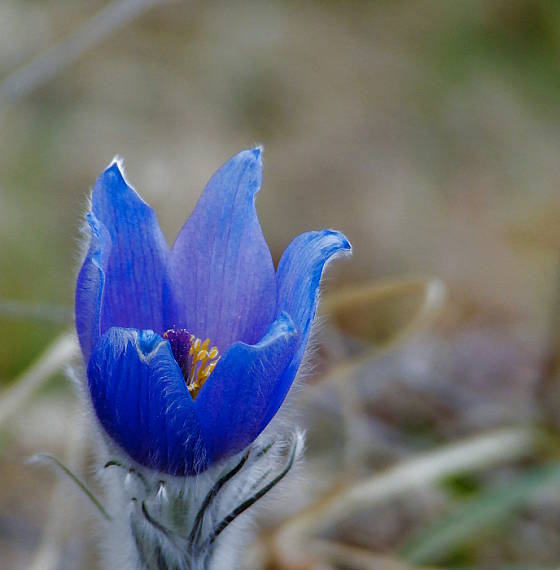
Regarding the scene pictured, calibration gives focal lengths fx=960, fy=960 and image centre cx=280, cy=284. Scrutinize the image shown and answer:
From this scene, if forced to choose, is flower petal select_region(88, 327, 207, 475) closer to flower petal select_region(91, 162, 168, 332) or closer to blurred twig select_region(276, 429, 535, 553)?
flower petal select_region(91, 162, 168, 332)

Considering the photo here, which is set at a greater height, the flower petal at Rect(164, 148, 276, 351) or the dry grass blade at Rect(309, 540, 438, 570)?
Answer: the flower petal at Rect(164, 148, 276, 351)

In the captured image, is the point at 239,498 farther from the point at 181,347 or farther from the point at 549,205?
the point at 549,205

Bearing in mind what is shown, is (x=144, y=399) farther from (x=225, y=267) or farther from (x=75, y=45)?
(x=75, y=45)

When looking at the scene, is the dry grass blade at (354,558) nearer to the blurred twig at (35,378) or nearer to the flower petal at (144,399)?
the blurred twig at (35,378)

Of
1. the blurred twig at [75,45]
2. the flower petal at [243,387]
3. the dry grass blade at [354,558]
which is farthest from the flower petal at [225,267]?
the blurred twig at [75,45]

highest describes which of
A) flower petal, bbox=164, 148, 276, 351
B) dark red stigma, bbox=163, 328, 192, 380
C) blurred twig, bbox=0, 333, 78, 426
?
flower petal, bbox=164, 148, 276, 351

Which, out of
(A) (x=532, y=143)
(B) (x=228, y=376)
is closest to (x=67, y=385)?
(B) (x=228, y=376)

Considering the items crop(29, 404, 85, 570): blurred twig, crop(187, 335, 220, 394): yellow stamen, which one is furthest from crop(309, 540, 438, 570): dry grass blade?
crop(187, 335, 220, 394): yellow stamen

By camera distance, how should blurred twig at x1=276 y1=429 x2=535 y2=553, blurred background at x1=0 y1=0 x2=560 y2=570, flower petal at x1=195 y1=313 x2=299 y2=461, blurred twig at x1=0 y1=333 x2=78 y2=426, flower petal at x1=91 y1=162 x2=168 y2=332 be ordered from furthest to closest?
blurred background at x1=0 y1=0 x2=560 y2=570, blurred twig at x1=276 y1=429 x2=535 y2=553, blurred twig at x1=0 y1=333 x2=78 y2=426, flower petal at x1=91 y1=162 x2=168 y2=332, flower petal at x1=195 y1=313 x2=299 y2=461
